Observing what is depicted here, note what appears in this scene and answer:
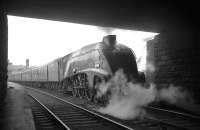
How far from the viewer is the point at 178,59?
14.0m

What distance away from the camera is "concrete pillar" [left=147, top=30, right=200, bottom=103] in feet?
43.2

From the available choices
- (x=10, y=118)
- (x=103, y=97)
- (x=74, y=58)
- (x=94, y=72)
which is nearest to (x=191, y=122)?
(x=103, y=97)

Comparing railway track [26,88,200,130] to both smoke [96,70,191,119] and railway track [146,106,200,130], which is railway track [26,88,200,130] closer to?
railway track [146,106,200,130]

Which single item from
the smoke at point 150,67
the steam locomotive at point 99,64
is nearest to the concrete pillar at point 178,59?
the smoke at point 150,67

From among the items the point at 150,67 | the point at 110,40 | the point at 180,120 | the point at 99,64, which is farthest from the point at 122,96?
the point at 150,67

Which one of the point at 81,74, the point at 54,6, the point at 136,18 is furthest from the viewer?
the point at 81,74

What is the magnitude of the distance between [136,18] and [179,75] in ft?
13.8

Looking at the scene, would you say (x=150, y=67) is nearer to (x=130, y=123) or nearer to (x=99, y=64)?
(x=99, y=64)

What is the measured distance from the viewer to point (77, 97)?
14961 millimetres

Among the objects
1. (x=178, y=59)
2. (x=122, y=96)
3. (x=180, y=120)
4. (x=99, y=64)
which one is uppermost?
(x=178, y=59)

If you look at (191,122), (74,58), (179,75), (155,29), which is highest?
(155,29)

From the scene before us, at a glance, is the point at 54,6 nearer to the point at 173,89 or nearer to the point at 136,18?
the point at 136,18

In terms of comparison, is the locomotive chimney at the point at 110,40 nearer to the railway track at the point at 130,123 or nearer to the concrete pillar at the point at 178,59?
the railway track at the point at 130,123

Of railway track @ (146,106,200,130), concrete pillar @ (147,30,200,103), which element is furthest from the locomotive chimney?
concrete pillar @ (147,30,200,103)
